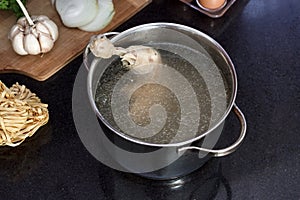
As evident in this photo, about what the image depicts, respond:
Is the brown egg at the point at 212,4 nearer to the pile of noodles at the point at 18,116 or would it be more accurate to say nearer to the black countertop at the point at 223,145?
the black countertop at the point at 223,145

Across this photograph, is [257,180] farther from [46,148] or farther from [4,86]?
[4,86]

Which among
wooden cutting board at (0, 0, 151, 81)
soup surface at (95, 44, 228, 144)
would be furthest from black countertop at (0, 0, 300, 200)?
soup surface at (95, 44, 228, 144)

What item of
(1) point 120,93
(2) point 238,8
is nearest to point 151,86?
(1) point 120,93

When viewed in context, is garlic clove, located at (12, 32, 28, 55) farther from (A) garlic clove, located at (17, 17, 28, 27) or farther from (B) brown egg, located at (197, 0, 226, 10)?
(B) brown egg, located at (197, 0, 226, 10)

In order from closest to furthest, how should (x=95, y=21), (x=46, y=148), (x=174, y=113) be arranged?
(x=174, y=113) < (x=46, y=148) < (x=95, y=21)

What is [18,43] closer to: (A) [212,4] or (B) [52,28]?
(B) [52,28]

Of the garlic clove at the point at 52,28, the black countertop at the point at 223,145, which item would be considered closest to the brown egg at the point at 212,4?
A: the black countertop at the point at 223,145

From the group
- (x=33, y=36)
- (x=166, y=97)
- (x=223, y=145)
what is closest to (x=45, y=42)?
(x=33, y=36)
